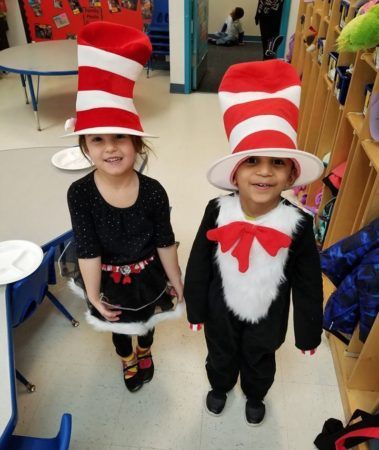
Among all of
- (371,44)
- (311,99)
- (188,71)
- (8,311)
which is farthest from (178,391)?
(188,71)

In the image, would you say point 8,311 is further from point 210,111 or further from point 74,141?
point 210,111

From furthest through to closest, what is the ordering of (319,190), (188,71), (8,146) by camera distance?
(188,71), (8,146), (319,190)

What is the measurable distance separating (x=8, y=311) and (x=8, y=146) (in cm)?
272

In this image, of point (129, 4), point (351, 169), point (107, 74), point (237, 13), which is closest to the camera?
point (107, 74)

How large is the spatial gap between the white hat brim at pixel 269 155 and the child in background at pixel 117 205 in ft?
0.76

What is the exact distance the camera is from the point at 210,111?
162 inches

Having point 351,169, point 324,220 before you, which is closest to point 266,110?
point 351,169

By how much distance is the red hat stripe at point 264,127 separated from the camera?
32.1 inches

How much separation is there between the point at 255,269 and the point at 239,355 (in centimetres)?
42

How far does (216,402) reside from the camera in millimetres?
1415

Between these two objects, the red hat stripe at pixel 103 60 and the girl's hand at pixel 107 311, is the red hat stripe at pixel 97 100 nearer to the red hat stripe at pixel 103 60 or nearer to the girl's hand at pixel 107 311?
the red hat stripe at pixel 103 60

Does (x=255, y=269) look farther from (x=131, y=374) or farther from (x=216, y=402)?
(x=131, y=374)

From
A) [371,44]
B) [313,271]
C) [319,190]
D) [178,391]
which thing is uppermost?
[371,44]

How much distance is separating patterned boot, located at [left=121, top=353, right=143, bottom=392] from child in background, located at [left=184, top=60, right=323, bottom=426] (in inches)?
13.6
